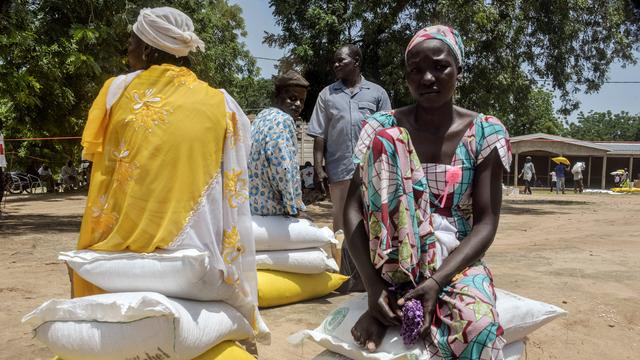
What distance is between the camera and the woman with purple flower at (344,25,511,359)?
1.78 metres

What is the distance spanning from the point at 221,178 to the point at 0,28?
6933 mm

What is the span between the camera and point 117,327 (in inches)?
86.2

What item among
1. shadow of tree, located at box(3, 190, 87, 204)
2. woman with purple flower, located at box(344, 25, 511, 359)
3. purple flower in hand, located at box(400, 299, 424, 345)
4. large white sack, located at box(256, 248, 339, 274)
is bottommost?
shadow of tree, located at box(3, 190, 87, 204)

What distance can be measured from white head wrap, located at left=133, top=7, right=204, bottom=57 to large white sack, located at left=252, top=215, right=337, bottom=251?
1.65 m

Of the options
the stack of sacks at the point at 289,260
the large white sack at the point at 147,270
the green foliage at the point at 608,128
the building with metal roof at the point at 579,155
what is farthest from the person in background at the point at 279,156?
the green foliage at the point at 608,128

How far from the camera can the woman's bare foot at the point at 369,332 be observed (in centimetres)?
185

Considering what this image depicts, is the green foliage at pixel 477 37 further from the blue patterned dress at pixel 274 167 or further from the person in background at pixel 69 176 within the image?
the person in background at pixel 69 176

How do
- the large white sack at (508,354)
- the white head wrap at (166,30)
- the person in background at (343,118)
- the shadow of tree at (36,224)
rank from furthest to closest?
1. the shadow of tree at (36,224)
2. the person in background at (343,118)
3. the white head wrap at (166,30)
4. the large white sack at (508,354)

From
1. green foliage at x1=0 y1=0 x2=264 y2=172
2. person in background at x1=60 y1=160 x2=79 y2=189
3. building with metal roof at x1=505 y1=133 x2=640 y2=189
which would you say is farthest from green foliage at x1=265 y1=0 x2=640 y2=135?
building with metal roof at x1=505 y1=133 x2=640 y2=189

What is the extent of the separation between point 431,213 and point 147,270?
1.17 metres

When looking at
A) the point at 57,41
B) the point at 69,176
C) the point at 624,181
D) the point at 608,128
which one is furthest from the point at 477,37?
the point at 608,128

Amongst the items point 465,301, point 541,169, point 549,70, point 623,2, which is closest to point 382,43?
point 549,70

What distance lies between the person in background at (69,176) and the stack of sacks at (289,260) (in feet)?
64.2

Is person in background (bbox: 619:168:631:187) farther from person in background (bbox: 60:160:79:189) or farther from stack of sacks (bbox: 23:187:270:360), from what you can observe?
stack of sacks (bbox: 23:187:270:360)
